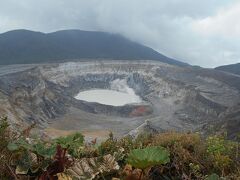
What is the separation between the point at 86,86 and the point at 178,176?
147 metres

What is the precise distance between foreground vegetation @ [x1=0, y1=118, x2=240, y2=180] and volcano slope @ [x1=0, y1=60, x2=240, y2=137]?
43.9 m

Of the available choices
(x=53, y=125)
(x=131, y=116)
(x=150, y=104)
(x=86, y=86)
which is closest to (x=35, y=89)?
(x=53, y=125)

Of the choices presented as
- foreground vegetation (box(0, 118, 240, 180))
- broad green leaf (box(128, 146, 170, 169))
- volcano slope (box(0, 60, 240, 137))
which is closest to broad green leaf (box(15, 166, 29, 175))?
foreground vegetation (box(0, 118, 240, 180))

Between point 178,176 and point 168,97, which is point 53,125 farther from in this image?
point 178,176

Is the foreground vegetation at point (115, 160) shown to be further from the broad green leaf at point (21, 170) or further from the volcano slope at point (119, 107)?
the volcano slope at point (119, 107)

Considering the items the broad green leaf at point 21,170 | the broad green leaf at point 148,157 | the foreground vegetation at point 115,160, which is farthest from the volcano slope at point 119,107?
the broad green leaf at point 148,157

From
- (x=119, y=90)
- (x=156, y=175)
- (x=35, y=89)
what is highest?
(x=156, y=175)

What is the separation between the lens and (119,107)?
340 ft

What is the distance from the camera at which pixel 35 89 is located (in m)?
87.0

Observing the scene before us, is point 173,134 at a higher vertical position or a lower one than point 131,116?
higher

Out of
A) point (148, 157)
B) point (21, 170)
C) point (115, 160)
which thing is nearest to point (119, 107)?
point (115, 160)

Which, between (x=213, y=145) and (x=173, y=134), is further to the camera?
(x=173, y=134)

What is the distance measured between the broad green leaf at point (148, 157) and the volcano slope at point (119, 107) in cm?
4573

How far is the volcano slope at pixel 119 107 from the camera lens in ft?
237
